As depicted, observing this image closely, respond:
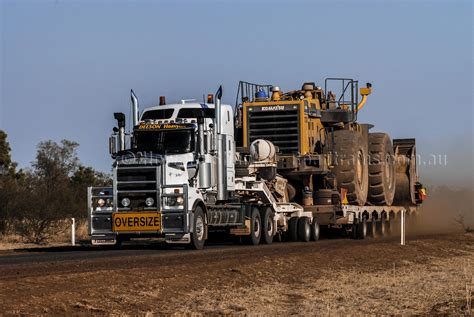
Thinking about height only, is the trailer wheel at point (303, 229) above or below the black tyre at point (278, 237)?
above

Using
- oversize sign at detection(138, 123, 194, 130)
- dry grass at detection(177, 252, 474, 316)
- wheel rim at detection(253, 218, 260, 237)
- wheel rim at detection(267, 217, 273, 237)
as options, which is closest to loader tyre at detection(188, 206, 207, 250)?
oversize sign at detection(138, 123, 194, 130)

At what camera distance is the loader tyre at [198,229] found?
83.8 ft

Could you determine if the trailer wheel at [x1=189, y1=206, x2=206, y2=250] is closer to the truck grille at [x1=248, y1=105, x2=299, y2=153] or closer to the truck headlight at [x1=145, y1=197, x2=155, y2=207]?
the truck headlight at [x1=145, y1=197, x2=155, y2=207]

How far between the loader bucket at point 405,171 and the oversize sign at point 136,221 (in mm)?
19691

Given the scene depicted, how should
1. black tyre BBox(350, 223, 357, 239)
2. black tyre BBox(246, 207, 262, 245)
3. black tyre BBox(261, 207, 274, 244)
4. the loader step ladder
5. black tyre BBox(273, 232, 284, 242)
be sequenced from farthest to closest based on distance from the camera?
black tyre BBox(350, 223, 357, 239) < black tyre BBox(273, 232, 284, 242) < black tyre BBox(261, 207, 274, 244) < the loader step ladder < black tyre BBox(246, 207, 262, 245)

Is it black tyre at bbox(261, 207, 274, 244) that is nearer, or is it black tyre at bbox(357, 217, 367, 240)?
black tyre at bbox(261, 207, 274, 244)

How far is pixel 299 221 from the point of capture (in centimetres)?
3209

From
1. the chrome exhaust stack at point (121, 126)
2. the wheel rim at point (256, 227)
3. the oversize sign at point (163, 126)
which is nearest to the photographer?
the oversize sign at point (163, 126)

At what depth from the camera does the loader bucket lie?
141 ft

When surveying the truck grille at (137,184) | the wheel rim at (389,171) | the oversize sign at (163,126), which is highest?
the oversize sign at (163,126)

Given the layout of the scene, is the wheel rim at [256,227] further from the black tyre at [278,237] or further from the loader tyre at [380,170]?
the loader tyre at [380,170]

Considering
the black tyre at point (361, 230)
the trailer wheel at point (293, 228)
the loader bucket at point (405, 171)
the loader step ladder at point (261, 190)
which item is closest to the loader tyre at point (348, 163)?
the black tyre at point (361, 230)

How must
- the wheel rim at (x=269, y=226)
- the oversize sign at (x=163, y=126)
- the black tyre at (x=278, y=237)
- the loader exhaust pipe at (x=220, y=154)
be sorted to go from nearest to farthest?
the oversize sign at (x=163, y=126)
the loader exhaust pipe at (x=220, y=154)
the wheel rim at (x=269, y=226)
the black tyre at (x=278, y=237)

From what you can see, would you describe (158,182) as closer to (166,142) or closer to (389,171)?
(166,142)
